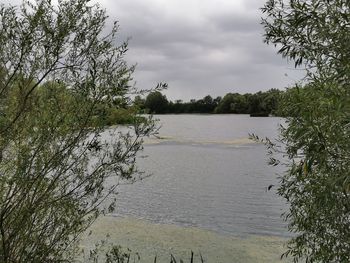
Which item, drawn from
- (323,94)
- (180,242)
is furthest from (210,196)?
(323,94)

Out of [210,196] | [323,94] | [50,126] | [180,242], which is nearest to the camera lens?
[323,94]

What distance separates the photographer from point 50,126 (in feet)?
11.2

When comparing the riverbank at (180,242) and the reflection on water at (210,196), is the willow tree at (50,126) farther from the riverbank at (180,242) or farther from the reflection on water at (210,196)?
the riverbank at (180,242)

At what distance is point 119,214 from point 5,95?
10238 mm

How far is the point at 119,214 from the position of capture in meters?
13.2

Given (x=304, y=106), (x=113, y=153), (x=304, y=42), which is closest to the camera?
(x=304, y=106)

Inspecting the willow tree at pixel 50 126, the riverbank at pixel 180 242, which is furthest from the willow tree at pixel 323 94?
the riverbank at pixel 180 242

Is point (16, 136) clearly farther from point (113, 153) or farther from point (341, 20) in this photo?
point (341, 20)

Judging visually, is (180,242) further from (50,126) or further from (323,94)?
(323,94)

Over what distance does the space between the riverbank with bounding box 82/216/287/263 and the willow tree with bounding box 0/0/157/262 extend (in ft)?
16.8

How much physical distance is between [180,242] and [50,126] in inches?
293

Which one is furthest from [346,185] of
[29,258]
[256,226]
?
[256,226]

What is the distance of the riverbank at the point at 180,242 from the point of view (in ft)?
30.2

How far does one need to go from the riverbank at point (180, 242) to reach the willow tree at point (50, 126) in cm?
511
